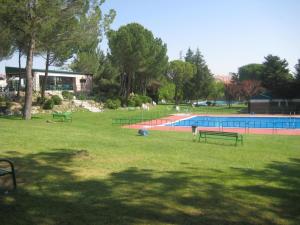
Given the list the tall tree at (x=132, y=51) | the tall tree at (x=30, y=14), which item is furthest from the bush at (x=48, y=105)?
the tall tree at (x=132, y=51)

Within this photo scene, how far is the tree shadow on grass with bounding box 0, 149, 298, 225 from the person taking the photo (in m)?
5.16

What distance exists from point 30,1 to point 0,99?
41.5 ft

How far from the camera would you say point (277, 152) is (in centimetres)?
1438

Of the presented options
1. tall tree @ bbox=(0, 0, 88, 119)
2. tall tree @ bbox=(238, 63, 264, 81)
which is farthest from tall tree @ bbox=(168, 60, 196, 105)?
tall tree @ bbox=(0, 0, 88, 119)

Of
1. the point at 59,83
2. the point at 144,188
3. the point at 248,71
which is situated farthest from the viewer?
the point at 248,71

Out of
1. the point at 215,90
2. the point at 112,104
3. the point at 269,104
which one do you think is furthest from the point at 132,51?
the point at 215,90

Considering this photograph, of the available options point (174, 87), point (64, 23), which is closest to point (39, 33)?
point (64, 23)

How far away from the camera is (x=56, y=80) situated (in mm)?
48906

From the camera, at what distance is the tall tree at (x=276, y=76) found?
161 ft

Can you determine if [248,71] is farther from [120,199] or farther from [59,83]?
[120,199]

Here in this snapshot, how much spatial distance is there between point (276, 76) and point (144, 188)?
49.8 meters

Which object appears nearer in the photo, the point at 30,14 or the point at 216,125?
the point at 30,14

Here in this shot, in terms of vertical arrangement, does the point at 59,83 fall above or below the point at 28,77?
above

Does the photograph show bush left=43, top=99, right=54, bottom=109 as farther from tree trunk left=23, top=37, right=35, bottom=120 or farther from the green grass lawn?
the green grass lawn
